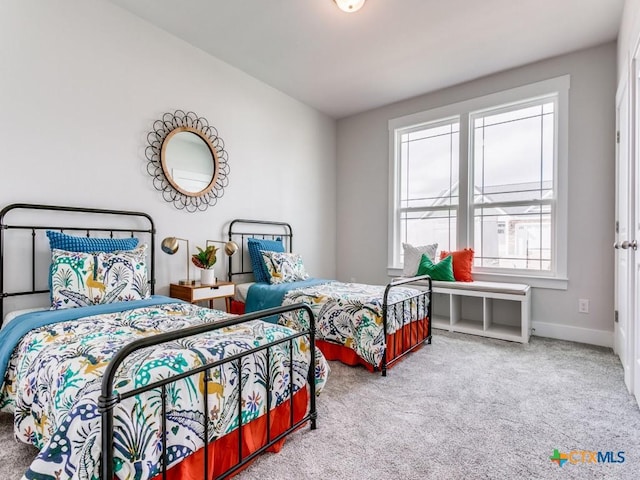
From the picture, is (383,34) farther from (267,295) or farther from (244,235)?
(267,295)

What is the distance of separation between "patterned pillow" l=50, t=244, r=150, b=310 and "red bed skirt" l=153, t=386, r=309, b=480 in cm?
126

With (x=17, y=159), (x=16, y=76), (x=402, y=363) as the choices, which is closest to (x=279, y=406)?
(x=402, y=363)

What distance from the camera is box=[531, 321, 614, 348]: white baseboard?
Answer: 3.04 metres

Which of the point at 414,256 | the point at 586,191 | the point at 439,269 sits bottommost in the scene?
the point at 439,269

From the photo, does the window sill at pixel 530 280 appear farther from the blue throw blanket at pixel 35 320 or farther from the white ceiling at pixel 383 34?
the blue throw blanket at pixel 35 320

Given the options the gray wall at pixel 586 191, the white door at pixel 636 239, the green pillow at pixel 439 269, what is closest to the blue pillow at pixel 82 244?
the green pillow at pixel 439 269

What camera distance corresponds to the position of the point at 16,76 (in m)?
2.16

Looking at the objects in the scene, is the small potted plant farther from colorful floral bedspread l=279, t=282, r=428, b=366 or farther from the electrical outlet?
the electrical outlet

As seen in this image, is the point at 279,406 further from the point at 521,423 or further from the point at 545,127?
the point at 545,127

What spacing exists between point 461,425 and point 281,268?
2.04 metres

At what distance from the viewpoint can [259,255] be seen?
11.3 feet

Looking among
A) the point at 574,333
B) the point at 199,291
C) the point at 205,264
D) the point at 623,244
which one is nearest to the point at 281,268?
the point at 205,264

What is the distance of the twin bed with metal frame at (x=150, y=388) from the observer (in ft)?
3.19

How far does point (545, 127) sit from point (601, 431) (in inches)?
111
